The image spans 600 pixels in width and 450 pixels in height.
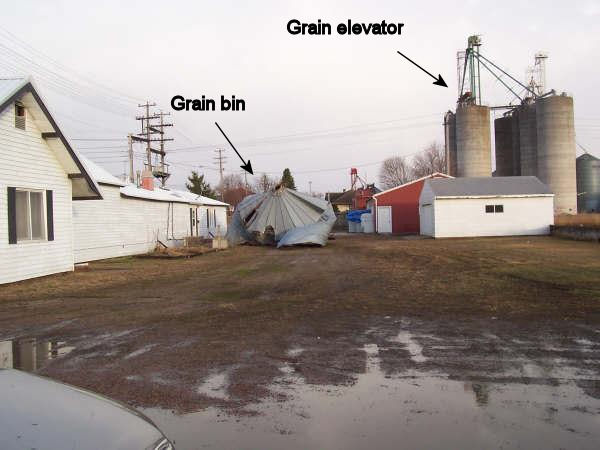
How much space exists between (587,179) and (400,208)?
2348cm

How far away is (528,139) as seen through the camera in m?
46.7

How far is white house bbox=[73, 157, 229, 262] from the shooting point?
20.3 metres

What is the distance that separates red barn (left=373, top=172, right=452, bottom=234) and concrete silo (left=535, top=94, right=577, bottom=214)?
8.31m

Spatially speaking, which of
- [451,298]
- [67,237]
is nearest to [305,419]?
[451,298]

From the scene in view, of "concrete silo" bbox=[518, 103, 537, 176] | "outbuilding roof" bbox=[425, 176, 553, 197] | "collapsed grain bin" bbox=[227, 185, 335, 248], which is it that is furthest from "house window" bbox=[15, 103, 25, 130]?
"concrete silo" bbox=[518, 103, 537, 176]

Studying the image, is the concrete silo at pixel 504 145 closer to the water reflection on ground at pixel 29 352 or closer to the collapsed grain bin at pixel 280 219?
the collapsed grain bin at pixel 280 219

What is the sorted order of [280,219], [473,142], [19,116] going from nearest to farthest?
[19,116] < [280,219] < [473,142]

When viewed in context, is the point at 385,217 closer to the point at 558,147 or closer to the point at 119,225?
the point at 558,147

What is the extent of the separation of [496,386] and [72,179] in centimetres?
1542

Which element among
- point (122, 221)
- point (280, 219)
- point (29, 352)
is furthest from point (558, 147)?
point (29, 352)

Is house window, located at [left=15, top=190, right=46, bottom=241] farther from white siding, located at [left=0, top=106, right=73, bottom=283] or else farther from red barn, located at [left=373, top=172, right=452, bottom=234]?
red barn, located at [left=373, top=172, right=452, bottom=234]

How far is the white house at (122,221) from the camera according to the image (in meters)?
20.3

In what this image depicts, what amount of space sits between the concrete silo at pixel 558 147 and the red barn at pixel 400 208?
831 centimetres

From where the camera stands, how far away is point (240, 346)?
7.07m
